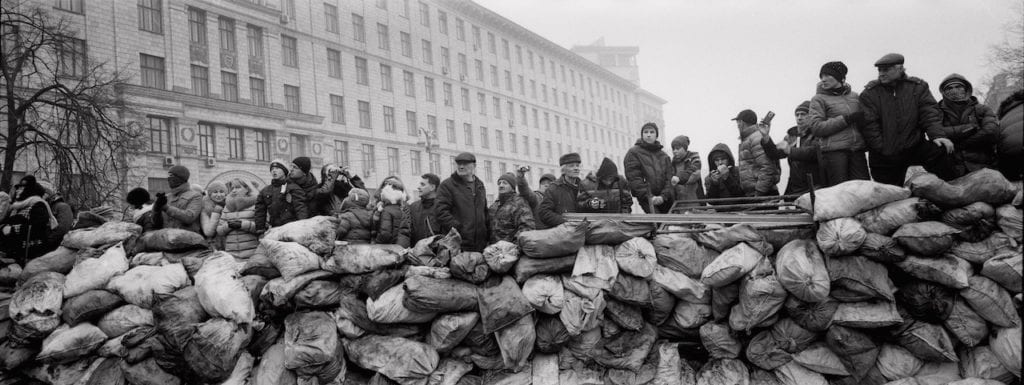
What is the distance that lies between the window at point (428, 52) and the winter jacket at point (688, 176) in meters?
27.0

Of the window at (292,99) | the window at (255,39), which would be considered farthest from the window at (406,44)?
the window at (255,39)

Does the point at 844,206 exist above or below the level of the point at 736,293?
above

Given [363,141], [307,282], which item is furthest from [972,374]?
[363,141]

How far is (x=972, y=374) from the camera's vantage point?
8.73ft

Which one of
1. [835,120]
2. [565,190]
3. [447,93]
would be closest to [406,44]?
[447,93]

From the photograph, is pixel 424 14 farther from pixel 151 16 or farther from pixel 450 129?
pixel 151 16

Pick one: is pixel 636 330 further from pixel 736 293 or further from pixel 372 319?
pixel 372 319

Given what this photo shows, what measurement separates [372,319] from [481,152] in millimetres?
31198

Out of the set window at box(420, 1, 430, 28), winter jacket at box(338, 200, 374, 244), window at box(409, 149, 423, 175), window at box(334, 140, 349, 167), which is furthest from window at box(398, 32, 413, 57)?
winter jacket at box(338, 200, 374, 244)

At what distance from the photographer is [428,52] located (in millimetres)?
31094

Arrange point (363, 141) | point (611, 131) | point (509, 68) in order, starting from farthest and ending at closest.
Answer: point (611, 131) < point (509, 68) < point (363, 141)

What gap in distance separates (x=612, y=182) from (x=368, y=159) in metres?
23.4

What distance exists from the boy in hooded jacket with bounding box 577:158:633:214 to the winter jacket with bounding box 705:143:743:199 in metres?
0.96

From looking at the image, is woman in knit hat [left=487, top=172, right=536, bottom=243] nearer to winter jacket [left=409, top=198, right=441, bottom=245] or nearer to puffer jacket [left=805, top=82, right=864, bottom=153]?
winter jacket [left=409, top=198, right=441, bottom=245]
